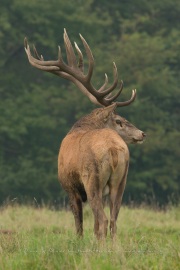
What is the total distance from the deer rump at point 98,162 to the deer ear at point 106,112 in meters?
1.21

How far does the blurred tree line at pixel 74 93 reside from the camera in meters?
31.5

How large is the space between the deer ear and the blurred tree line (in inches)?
746

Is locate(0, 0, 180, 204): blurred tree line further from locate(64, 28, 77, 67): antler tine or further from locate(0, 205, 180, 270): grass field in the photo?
locate(0, 205, 180, 270): grass field

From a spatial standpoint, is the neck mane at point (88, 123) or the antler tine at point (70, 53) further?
the antler tine at point (70, 53)

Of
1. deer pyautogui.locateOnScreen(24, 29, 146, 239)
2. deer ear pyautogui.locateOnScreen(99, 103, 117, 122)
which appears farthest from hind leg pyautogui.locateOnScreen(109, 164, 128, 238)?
deer ear pyautogui.locateOnScreen(99, 103, 117, 122)

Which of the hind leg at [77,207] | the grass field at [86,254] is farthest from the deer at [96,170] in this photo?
the grass field at [86,254]

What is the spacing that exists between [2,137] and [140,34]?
6.18 metres

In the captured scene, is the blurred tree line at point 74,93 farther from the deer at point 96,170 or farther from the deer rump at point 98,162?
the deer rump at point 98,162

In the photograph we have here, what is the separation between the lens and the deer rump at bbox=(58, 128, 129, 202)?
9.28m

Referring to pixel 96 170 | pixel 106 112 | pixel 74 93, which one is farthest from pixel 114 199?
pixel 74 93

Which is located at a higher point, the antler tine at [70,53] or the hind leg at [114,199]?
the antler tine at [70,53]

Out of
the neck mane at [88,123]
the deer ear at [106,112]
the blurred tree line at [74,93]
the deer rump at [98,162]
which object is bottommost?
the blurred tree line at [74,93]

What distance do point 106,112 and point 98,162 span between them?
1.71 meters

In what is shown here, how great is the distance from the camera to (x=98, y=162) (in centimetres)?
927
